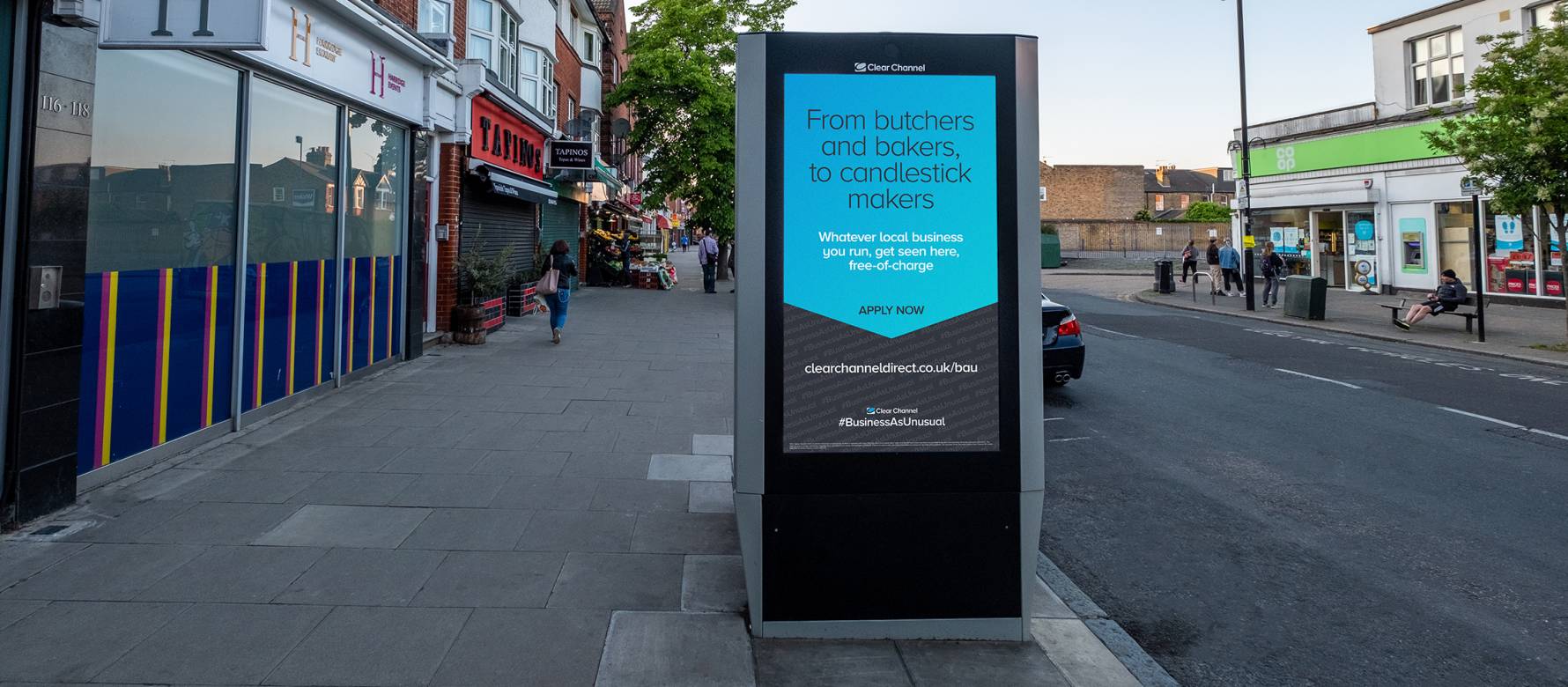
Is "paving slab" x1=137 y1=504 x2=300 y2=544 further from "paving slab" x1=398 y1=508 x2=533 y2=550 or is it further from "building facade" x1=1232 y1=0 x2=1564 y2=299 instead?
"building facade" x1=1232 y1=0 x2=1564 y2=299

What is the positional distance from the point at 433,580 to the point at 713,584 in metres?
1.32

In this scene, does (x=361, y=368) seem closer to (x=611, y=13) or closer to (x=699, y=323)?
(x=699, y=323)

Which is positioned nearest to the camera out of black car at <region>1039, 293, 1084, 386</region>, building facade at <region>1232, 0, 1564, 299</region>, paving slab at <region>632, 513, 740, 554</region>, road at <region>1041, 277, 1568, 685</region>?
road at <region>1041, 277, 1568, 685</region>

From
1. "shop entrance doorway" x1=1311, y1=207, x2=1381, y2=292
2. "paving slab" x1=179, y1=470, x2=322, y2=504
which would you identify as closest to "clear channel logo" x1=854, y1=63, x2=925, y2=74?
"paving slab" x1=179, y1=470, x2=322, y2=504

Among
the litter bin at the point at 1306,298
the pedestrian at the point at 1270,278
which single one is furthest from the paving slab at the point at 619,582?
the pedestrian at the point at 1270,278

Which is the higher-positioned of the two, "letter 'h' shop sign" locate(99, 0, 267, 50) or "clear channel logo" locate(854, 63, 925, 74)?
"letter 'h' shop sign" locate(99, 0, 267, 50)

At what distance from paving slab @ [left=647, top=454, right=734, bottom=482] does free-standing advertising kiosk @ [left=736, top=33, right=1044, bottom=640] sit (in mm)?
2693

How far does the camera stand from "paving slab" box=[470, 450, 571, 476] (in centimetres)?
634

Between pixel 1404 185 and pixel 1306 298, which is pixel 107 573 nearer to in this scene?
pixel 1306 298

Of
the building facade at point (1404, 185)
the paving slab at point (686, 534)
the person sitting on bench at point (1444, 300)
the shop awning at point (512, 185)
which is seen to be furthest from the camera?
the building facade at point (1404, 185)

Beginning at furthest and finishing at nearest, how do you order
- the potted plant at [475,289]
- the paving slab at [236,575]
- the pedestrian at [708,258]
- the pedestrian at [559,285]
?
the pedestrian at [708,258] → the potted plant at [475,289] → the pedestrian at [559,285] → the paving slab at [236,575]

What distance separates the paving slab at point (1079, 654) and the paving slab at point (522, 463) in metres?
Result: 3.62

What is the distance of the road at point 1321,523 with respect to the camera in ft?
→ 12.9

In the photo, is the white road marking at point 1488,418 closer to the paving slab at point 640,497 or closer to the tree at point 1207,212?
the paving slab at point 640,497
